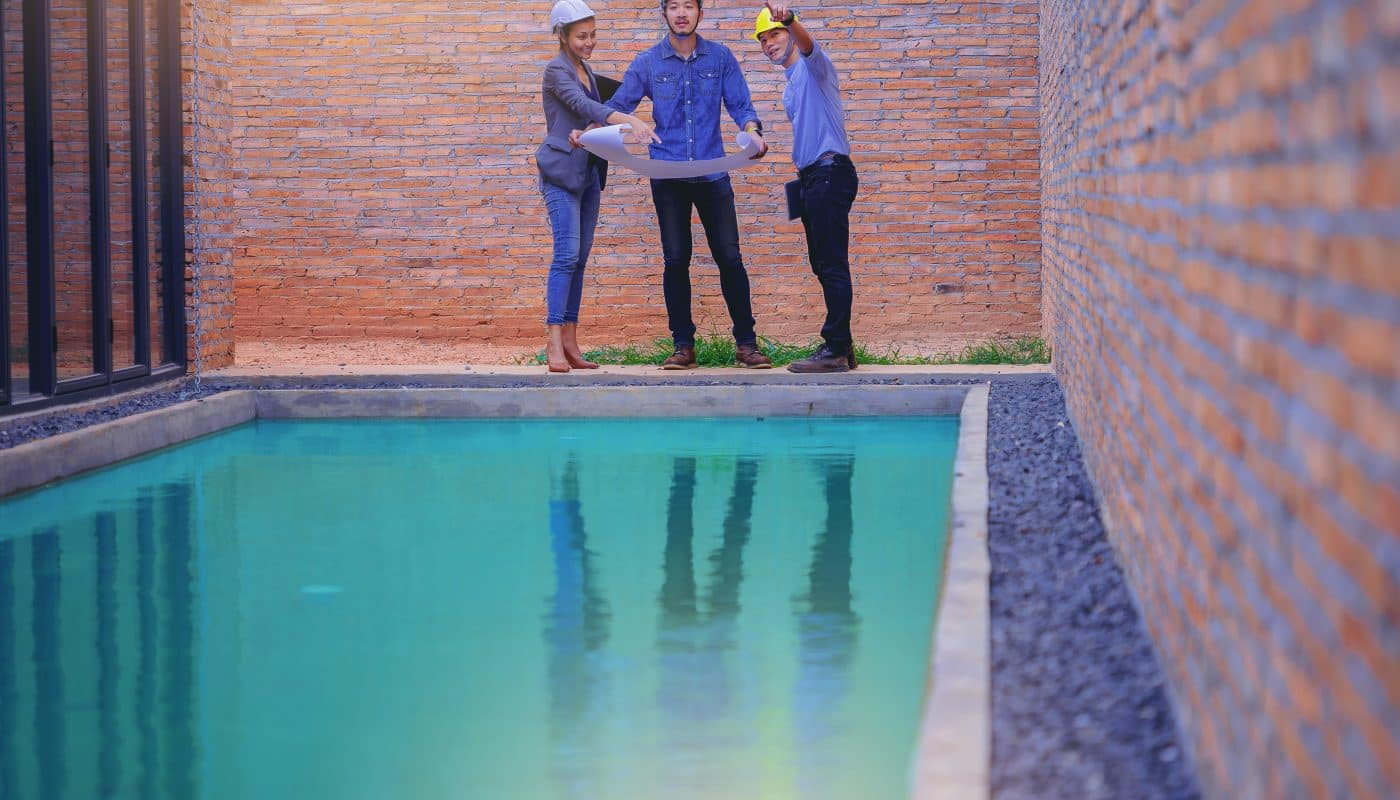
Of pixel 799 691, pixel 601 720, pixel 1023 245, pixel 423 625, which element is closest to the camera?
pixel 601 720

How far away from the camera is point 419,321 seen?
11.1 meters

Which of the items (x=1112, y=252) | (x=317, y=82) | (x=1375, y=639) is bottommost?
(x=1375, y=639)

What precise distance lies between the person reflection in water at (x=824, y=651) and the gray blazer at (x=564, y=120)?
A: 342cm

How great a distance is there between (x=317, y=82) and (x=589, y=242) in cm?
348

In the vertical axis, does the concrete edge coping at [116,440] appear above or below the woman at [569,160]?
below

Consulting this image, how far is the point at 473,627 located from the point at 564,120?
490cm

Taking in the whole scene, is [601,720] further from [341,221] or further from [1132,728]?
[341,221]

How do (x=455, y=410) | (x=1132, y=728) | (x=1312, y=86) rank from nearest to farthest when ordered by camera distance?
(x=1312, y=86) → (x=1132, y=728) → (x=455, y=410)

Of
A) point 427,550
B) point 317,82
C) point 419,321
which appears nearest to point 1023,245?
point 419,321

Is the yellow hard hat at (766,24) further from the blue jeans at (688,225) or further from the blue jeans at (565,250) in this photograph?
the blue jeans at (565,250)

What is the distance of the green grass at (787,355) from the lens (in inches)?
344

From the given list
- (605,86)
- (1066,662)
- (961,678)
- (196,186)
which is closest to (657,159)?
(605,86)

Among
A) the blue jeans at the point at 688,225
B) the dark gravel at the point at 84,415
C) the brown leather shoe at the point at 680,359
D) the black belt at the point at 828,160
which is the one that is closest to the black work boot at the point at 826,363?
the blue jeans at the point at 688,225

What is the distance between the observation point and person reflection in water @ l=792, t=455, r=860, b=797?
8.77 feet
